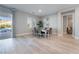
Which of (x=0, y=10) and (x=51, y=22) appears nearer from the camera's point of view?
(x=0, y=10)

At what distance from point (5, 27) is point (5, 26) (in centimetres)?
8

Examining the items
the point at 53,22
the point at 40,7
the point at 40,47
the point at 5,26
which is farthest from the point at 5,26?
the point at 53,22

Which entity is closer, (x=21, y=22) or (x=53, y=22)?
(x=21, y=22)

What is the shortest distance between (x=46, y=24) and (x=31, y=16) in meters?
2.42

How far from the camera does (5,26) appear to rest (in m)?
7.41

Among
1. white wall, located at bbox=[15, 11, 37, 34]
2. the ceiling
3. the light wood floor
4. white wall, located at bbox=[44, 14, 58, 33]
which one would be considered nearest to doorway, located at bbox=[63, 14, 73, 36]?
white wall, located at bbox=[44, 14, 58, 33]

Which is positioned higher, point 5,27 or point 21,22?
point 21,22

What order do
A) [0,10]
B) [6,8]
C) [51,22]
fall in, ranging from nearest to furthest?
[0,10]
[6,8]
[51,22]

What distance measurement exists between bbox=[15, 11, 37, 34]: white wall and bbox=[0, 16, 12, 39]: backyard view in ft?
4.12

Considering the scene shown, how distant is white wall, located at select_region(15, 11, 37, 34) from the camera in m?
9.21

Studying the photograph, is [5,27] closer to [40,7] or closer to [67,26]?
[40,7]
